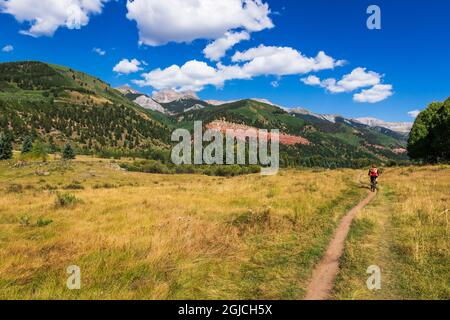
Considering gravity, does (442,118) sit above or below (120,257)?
above

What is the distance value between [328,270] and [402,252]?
326cm

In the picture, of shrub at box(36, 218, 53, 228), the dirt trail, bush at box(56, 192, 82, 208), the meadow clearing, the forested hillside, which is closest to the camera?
the dirt trail

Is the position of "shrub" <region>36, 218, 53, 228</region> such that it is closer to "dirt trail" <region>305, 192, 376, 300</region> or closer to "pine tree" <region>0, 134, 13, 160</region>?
"dirt trail" <region>305, 192, 376, 300</region>

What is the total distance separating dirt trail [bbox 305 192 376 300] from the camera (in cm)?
812

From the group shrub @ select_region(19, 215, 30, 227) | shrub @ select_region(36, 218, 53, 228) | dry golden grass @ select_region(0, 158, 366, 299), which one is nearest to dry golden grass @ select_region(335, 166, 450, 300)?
dry golden grass @ select_region(0, 158, 366, 299)

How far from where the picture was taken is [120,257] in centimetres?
1040

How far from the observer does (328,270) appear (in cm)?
952

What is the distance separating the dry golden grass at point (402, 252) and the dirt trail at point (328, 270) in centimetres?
26

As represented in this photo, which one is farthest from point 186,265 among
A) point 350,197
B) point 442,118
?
point 442,118

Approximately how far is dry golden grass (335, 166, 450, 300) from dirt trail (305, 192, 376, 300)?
0.26 meters

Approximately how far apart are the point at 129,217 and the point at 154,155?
179950mm

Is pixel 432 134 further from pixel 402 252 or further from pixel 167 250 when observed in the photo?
pixel 167 250
